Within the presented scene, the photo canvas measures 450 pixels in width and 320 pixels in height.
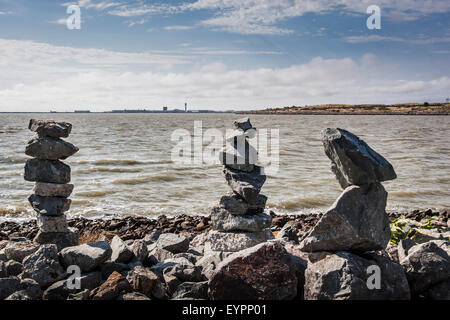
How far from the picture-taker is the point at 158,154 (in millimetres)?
32406

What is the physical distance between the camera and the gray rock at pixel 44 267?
6.35 meters

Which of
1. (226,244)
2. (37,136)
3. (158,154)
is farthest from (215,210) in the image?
(158,154)

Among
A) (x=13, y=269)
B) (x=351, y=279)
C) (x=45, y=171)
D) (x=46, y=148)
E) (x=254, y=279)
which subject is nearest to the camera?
(x=351, y=279)

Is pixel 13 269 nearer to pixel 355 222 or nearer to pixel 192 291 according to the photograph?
pixel 192 291

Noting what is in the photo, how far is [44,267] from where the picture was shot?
6434 mm

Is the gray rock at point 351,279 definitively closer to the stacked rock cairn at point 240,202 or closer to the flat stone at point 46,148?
the stacked rock cairn at point 240,202

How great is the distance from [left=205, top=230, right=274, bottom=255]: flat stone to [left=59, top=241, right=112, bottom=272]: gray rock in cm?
226

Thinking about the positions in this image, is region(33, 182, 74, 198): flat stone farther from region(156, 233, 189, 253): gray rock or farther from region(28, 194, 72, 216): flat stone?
region(156, 233, 189, 253): gray rock

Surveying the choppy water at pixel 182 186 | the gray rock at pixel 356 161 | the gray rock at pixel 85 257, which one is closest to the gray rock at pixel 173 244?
the gray rock at pixel 85 257

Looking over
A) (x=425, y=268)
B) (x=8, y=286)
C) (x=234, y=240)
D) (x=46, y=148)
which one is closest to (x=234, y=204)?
(x=234, y=240)

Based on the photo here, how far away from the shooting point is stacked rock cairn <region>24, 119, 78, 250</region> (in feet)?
27.5

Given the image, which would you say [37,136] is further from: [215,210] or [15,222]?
[15,222]

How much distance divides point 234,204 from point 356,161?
296 centimetres

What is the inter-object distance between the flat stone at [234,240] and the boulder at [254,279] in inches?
88.0
